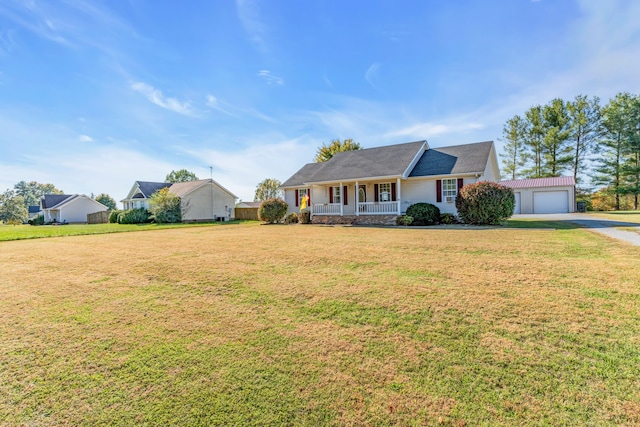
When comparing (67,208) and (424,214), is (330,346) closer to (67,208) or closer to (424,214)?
(424,214)

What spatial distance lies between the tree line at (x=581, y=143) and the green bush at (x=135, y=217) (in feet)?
151

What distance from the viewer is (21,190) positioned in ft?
290

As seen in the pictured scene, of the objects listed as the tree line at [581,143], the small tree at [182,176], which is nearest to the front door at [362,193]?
the tree line at [581,143]

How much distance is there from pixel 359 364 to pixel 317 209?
62.6 feet

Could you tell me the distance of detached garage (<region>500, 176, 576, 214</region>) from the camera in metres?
27.3

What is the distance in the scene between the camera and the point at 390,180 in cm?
1983

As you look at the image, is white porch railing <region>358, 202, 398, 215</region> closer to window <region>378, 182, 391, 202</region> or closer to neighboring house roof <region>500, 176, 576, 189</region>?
window <region>378, 182, 391, 202</region>

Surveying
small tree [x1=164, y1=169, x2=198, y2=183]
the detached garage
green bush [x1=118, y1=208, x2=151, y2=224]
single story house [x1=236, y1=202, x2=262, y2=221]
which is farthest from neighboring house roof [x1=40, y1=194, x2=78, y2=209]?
the detached garage

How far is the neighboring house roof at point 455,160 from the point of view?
1762 centimetres

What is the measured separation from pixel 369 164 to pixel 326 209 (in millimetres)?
4584

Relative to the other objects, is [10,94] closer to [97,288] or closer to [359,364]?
[97,288]

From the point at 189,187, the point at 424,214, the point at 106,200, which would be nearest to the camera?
the point at 424,214

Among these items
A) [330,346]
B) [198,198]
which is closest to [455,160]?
[330,346]

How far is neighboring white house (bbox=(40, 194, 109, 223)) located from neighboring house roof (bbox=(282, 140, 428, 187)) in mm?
41157
